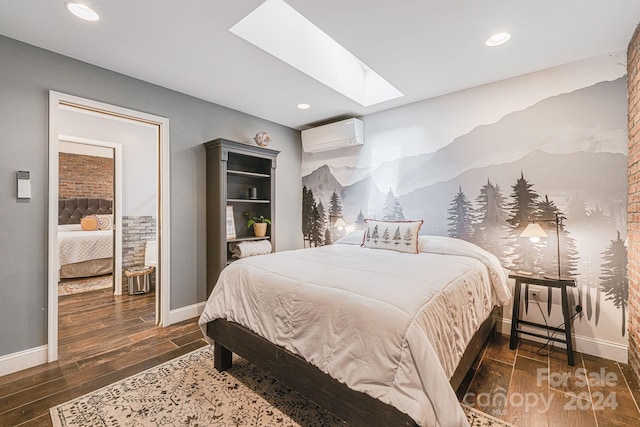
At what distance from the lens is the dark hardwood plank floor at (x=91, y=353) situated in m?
1.80

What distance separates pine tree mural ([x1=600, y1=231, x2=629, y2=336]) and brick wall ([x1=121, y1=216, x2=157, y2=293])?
532cm

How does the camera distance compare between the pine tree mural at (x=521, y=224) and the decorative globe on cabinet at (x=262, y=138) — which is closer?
the pine tree mural at (x=521, y=224)

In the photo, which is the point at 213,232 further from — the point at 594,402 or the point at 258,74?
the point at 594,402

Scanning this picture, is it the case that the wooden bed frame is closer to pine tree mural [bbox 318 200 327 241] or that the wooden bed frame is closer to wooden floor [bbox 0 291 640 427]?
wooden floor [bbox 0 291 640 427]

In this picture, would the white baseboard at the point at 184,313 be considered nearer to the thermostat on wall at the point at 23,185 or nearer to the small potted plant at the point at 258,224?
the small potted plant at the point at 258,224

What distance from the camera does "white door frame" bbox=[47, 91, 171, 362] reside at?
7.50ft

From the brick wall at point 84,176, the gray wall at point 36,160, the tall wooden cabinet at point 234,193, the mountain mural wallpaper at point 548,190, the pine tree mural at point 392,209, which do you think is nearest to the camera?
the gray wall at point 36,160

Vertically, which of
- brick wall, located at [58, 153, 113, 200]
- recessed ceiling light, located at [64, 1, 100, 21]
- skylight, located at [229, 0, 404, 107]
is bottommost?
brick wall, located at [58, 153, 113, 200]

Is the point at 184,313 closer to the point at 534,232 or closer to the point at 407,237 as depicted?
the point at 407,237

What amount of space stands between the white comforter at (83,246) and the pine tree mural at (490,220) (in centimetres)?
592

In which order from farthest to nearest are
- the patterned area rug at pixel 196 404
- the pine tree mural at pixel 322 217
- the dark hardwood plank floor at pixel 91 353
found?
the pine tree mural at pixel 322 217
the dark hardwood plank floor at pixel 91 353
the patterned area rug at pixel 196 404

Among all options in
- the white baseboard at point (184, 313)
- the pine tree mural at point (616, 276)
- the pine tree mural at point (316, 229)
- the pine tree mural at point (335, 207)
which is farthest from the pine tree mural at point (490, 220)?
the white baseboard at point (184, 313)

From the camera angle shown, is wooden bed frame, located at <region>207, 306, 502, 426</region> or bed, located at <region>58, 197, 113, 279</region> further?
bed, located at <region>58, 197, 113, 279</region>

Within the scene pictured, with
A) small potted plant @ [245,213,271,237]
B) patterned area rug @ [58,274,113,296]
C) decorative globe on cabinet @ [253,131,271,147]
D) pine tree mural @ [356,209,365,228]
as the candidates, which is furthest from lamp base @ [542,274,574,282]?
patterned area rug @ [58,274,113,296]
